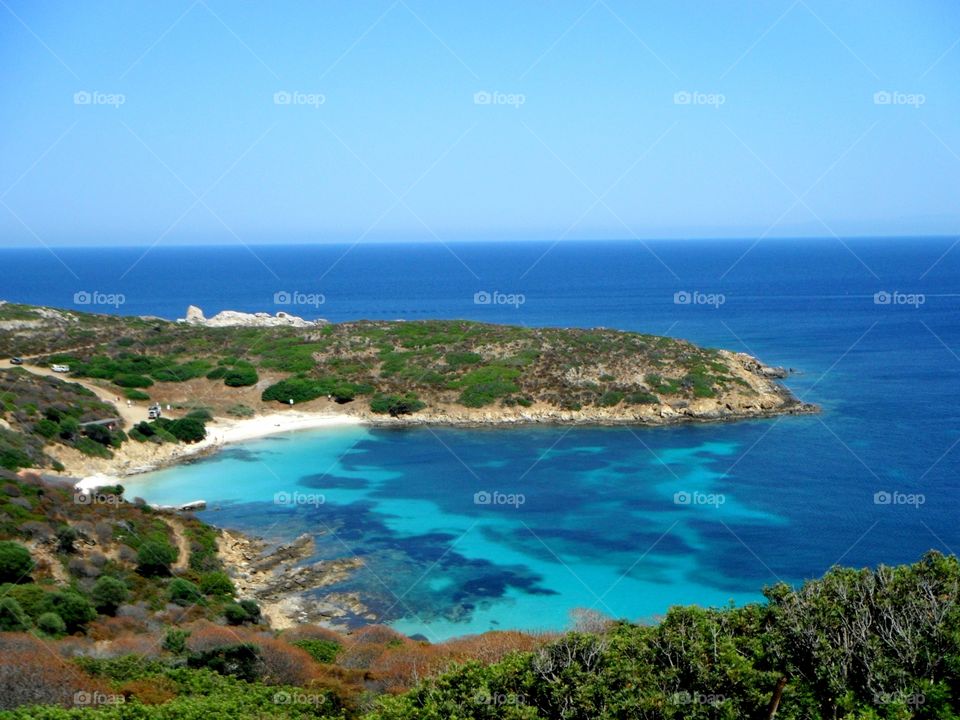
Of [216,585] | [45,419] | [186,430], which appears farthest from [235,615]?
[186,430]

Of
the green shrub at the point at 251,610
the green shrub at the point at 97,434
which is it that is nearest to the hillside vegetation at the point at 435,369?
the green shrub at the point at 97,434

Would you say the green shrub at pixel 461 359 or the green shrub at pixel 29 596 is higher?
the green shrub at pixel 461 359

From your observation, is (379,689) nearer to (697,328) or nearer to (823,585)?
(823,585)

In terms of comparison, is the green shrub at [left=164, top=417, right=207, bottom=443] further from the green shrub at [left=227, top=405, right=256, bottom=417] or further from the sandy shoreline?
the green shrub at [left=227, top=405, right=256, bottom=417]

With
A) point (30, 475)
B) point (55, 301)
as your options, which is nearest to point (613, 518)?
point (30, 475)

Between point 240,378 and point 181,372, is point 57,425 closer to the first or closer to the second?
point 240,378

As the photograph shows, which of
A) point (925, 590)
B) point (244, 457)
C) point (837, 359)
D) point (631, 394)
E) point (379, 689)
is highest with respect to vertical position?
point (837, 359)

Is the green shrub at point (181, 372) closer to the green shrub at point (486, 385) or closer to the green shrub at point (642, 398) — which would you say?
the green shrub at point (486, 385)
